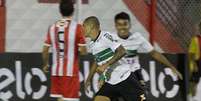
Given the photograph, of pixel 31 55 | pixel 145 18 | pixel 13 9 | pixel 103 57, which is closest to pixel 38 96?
pixel 31 55

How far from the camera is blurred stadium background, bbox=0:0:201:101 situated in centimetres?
1184

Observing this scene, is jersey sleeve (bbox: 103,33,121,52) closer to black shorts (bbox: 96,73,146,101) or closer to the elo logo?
black shorts (bbox: 96,73,146,101)

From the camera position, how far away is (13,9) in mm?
11867

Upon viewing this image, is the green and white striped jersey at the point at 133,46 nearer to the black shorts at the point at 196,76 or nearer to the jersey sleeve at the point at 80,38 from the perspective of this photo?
the jersey sleeve at the point at 80,38

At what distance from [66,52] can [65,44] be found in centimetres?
11

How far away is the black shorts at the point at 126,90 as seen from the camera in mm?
8555

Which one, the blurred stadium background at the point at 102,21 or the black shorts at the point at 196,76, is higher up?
the blurred stadium background at the point at 102,21

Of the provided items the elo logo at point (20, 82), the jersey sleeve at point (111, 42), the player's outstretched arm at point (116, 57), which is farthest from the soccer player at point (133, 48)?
the elo logo at point (20, 82)

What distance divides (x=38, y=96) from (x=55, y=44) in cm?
206

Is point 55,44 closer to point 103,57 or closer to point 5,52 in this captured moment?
point 103,57

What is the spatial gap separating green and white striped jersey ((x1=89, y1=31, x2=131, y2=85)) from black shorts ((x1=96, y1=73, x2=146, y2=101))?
5 centimetres

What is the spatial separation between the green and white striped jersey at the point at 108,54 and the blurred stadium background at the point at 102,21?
302 cm

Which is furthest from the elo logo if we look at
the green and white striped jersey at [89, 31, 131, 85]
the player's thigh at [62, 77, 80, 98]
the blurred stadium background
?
the green and white striped jersey at [89, 31, 131, 85]

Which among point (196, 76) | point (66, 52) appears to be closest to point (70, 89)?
point (66, 52)
